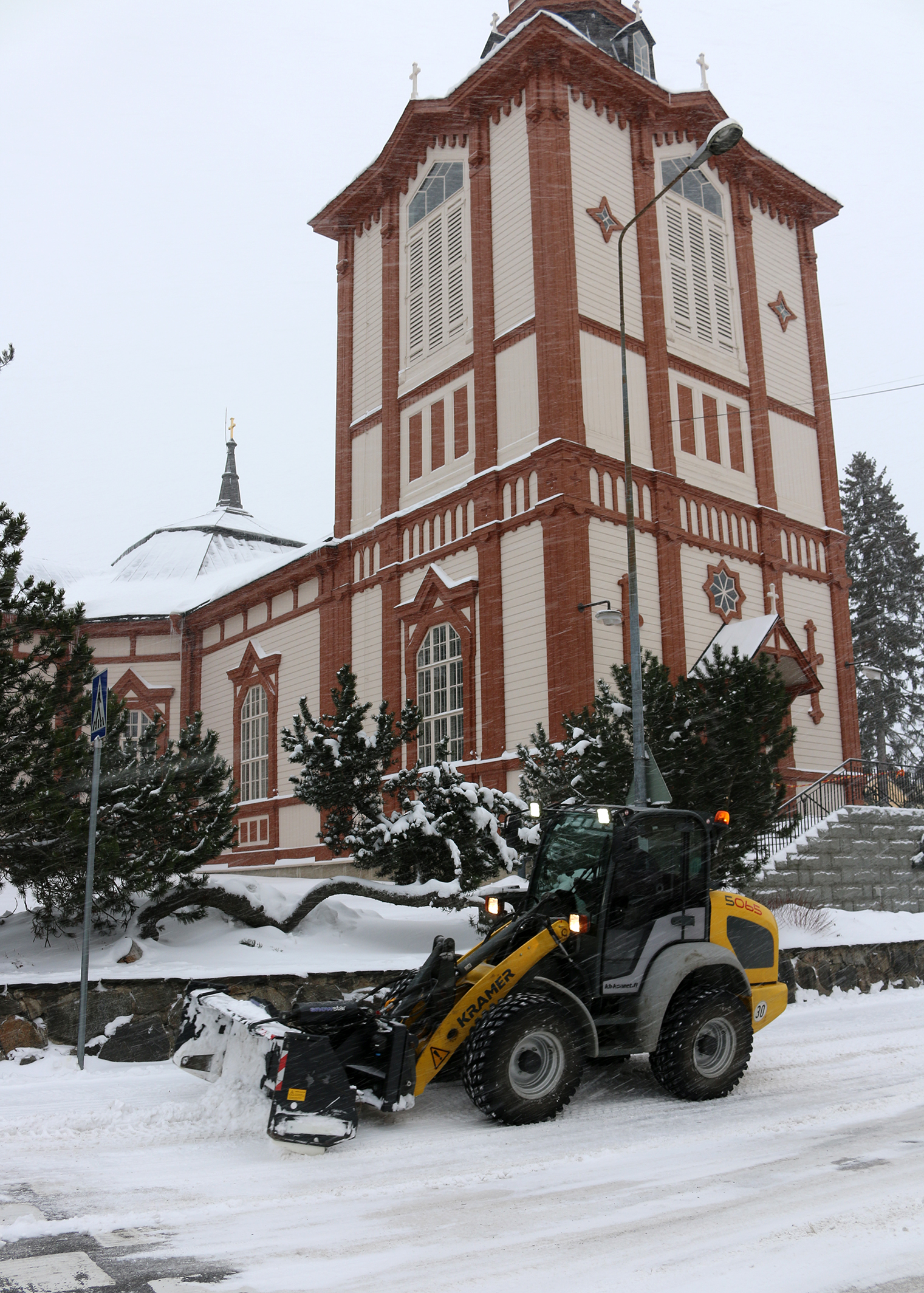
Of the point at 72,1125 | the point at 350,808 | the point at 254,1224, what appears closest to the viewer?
the point at 254,1224

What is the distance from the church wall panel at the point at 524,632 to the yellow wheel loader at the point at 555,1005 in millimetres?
11984

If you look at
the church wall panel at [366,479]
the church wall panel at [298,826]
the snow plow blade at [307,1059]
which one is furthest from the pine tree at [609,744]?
the church wall panel at [366,479]

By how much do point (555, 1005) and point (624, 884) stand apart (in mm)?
1042

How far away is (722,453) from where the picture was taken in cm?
2453

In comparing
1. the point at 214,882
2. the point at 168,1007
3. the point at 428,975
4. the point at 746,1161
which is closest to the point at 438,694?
the point at 214,882

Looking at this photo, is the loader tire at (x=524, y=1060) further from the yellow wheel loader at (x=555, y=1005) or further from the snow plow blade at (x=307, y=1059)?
the snow plow blade at (x=307, y=1059)

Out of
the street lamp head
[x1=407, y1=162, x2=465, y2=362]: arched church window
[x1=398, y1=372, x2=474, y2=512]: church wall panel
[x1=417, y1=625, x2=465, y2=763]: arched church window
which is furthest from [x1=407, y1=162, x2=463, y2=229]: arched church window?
the street lamp head

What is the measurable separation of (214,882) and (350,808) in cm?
367

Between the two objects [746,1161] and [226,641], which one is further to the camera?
[226,641]

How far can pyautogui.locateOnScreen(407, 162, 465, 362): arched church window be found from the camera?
2491 centimetres

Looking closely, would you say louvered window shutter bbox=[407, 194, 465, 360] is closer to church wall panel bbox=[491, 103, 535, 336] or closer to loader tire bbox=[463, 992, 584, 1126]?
church wall panel bbox=[491, 103, 535, 336]

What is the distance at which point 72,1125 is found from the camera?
21.7 ft

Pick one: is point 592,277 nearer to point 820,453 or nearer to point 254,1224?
point 820,453

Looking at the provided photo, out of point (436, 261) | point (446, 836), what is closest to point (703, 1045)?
→ point (446, 836)
